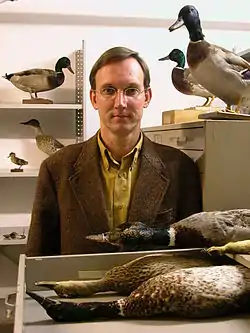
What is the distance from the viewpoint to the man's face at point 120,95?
142cm

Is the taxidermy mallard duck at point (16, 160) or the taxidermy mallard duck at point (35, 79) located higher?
the taxidermy mallard duck at point (35, 79)

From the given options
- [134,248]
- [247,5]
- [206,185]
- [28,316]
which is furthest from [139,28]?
[28,316]

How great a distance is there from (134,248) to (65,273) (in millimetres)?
156

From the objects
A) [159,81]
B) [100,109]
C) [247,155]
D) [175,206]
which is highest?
[159,81]

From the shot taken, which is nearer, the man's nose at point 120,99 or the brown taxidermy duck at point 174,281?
the brown taxidermy duck at point 174,281

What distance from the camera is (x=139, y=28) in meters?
3.01

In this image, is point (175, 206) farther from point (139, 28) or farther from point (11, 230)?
point (139, 28)

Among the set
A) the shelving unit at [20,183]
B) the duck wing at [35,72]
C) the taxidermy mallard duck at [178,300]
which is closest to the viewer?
the taxidermy mallard duck at [178,300]

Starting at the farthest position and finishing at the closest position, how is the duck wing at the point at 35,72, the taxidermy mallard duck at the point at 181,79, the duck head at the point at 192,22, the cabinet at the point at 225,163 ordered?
the duck wing at the point at 35,72 → the taxidermy mallard duck at the point at 181,79 → the duck head at the point at 192,22 → the cabinet at the point at 225,163

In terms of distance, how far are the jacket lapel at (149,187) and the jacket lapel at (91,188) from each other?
0.09 m

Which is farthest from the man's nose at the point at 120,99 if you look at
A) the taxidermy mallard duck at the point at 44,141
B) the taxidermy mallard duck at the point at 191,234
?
the taxidermy mallard duck at the point at 44,141

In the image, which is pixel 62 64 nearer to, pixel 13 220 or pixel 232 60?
pixel 13 220

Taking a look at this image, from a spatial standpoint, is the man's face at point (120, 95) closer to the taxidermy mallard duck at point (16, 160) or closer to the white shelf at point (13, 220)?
the taxidermy mallard duck at point (16, 160)

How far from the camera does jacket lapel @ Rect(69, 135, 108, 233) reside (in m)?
1.43
